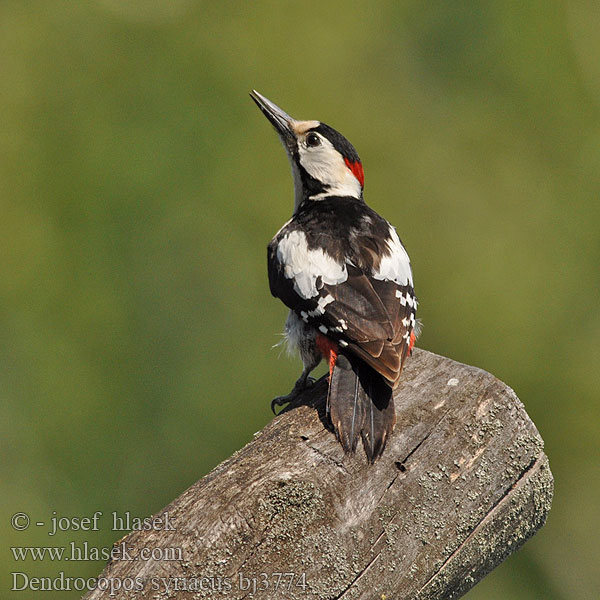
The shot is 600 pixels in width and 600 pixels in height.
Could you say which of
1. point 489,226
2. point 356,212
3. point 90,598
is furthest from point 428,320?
point 90,598

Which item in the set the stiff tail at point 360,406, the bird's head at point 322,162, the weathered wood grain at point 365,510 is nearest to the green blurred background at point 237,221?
the bird's head at point 322,162

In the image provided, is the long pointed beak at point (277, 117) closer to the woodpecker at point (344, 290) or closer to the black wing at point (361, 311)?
the woodpecker at point (344, 290)

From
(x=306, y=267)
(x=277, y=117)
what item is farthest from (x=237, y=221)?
(x=306, y=267)

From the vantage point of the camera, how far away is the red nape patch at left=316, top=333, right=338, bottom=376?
2979 millimetres

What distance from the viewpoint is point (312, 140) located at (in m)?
4.06

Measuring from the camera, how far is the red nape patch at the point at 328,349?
9.77 feet

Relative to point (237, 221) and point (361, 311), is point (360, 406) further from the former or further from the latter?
point (237, 221)

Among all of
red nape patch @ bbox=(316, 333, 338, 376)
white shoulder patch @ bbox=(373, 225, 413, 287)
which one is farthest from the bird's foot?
white shoulder patch @ bbox=(373, 225, 413, 287)

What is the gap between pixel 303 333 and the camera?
3365mm

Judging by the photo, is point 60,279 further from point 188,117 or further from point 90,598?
point 90,598

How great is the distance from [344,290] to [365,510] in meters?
1.19

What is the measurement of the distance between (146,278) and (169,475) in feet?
3.76

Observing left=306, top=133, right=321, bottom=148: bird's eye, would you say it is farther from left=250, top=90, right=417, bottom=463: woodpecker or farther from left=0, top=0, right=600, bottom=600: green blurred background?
left=0, top=0, right=600, bottom=600: green blurred background

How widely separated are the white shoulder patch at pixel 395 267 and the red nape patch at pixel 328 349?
312mm
